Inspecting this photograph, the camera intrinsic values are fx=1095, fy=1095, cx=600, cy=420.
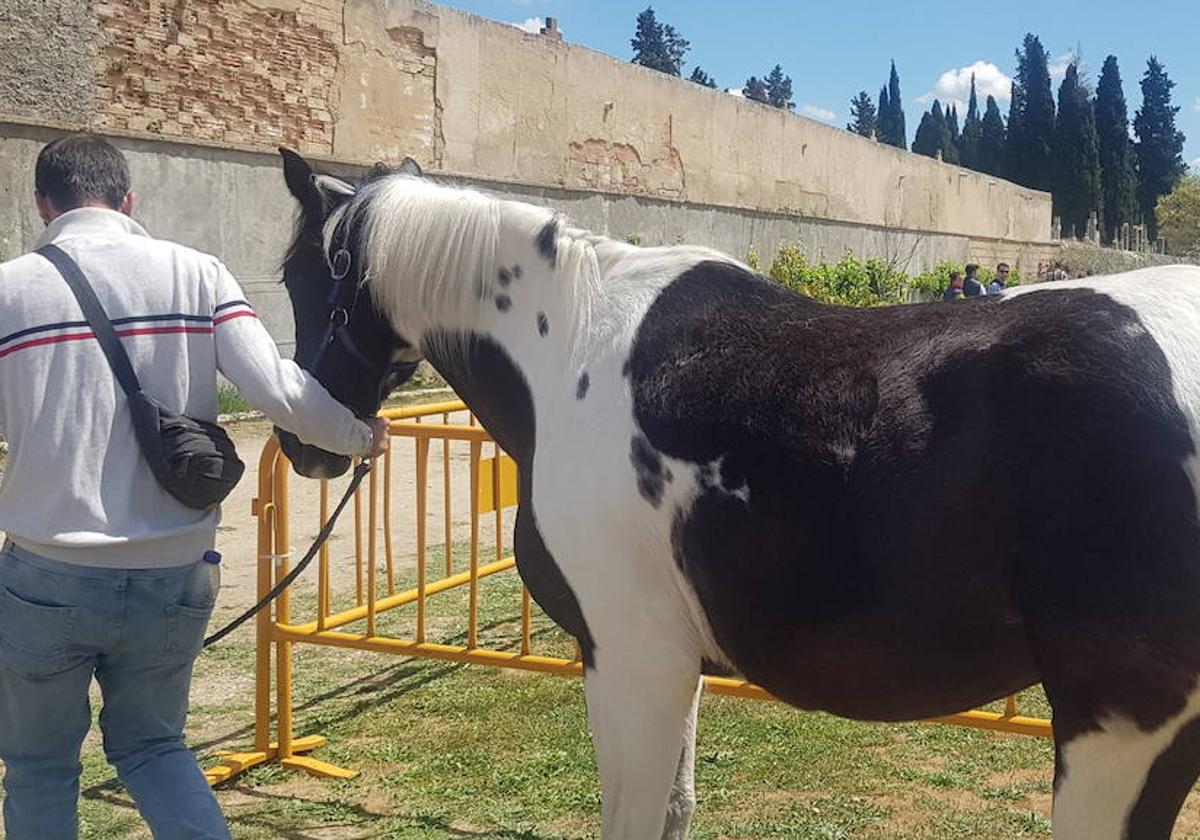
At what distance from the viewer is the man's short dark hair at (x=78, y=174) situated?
253 cm

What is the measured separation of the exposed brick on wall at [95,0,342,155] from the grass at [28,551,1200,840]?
34.5 feet

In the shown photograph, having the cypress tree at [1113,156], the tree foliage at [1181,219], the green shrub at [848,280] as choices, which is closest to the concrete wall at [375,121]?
the green shrub at [848,280]

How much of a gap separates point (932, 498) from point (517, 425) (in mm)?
1092

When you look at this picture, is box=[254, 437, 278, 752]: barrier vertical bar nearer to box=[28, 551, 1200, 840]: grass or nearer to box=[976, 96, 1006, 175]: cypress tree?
box=[28, 551, 1200, 840]: grass

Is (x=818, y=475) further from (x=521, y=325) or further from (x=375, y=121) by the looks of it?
(x=375, y=121)

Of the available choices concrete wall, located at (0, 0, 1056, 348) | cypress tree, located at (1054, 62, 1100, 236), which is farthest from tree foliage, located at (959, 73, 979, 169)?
concrete wall, located at (0, 0, 1056, 348)

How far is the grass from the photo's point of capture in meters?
3.73

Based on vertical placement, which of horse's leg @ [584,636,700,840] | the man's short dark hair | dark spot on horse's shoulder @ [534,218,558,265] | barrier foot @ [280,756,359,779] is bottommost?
barrier foot @ [280,756,359,779]

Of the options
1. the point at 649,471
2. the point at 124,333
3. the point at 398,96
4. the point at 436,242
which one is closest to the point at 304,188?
the point at 436,242

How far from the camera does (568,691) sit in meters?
5.06

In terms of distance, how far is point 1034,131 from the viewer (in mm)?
55844

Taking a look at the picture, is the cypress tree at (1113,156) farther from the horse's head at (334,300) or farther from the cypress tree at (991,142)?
the horse's head at (334,300)

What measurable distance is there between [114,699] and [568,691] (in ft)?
9.14

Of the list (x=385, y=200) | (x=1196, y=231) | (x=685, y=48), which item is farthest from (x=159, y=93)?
(x=685, y=48)
